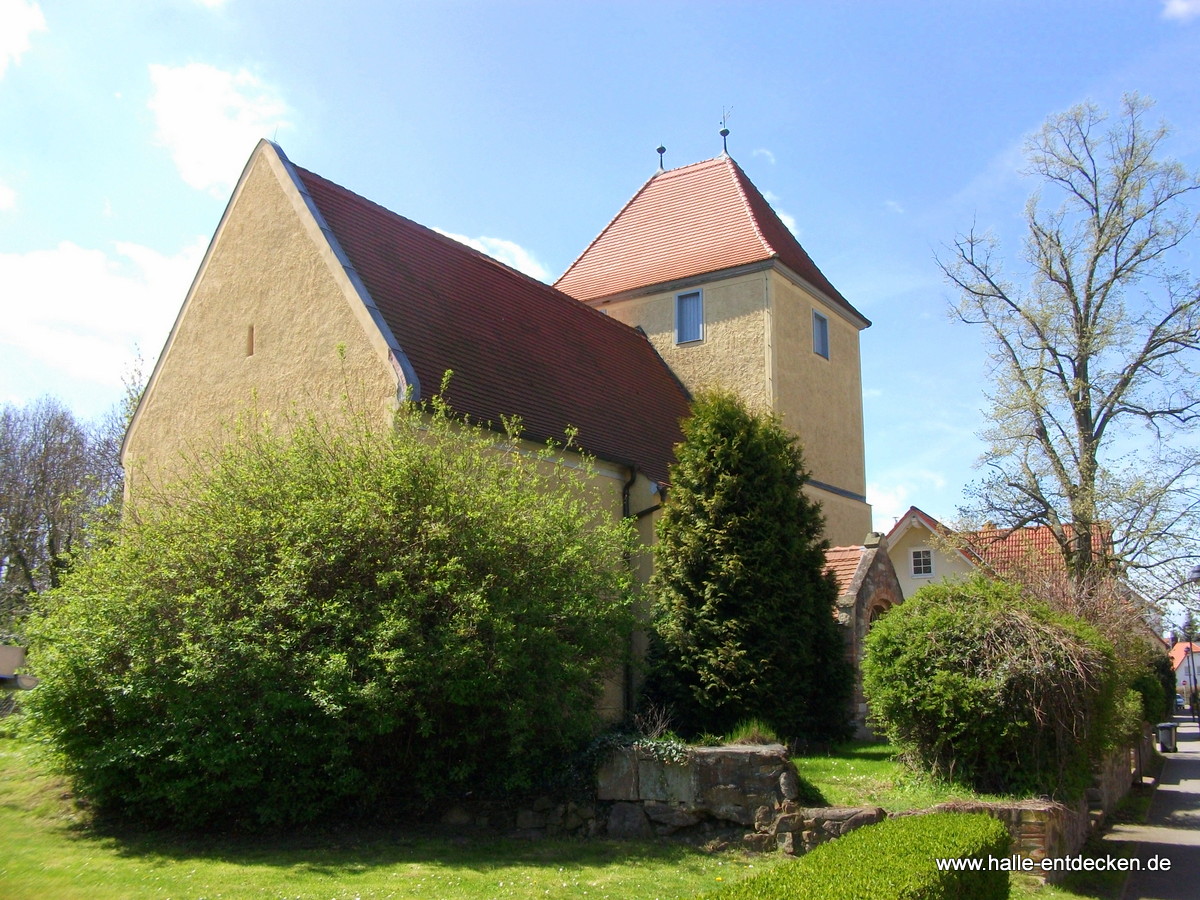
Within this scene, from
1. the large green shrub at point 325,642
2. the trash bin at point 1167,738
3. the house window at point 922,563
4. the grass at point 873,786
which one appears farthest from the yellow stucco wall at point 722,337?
the trash bin at point 1167,738

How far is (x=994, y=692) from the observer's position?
32.7 ft

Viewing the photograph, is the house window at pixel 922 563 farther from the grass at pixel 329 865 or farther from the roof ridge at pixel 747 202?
the grass at pixel 329 865

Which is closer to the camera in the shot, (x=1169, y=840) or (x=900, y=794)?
(x=900, y=794)

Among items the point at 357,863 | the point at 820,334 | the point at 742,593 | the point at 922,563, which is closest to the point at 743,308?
the point at 820,334

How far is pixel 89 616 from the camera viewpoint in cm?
1016

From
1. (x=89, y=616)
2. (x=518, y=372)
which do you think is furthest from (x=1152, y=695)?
(x=89, y=616)

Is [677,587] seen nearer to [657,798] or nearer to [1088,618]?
[657,798]

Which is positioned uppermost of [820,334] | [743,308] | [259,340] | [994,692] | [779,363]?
[820,334]

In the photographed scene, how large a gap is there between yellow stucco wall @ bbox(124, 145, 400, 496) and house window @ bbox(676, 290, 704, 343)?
9.22 meters

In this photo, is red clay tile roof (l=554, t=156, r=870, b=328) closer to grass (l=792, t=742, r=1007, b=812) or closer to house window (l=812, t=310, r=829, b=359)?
house window (l=812, t=310, r=829, b=359)

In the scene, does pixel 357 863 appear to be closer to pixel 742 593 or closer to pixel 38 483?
pixel 742 593

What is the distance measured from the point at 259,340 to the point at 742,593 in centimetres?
767

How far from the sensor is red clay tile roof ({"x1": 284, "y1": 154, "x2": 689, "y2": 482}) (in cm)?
1406

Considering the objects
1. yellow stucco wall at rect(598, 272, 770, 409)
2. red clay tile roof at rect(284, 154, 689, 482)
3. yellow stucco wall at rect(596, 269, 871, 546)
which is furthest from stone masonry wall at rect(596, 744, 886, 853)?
yellow stucco wall at rect(598, 272, 770, 409)
